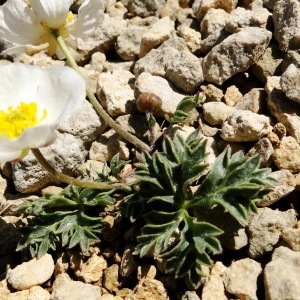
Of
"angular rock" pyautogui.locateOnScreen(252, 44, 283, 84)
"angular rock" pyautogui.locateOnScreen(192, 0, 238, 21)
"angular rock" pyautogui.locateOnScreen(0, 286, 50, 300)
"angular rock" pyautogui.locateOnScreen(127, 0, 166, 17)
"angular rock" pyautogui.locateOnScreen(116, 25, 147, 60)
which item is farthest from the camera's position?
"angular rock" pyautogui.locateOnScreen(127, 0, 166, 17)

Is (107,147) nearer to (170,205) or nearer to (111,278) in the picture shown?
(170,205)

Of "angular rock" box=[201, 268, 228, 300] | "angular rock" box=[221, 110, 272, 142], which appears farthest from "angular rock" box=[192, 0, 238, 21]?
"angular rock" box=[201, 268, 228, 300]

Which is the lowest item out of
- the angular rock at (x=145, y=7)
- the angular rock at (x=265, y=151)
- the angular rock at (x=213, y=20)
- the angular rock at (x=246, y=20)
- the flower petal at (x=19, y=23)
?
the angular rock at (x=265, y=151)

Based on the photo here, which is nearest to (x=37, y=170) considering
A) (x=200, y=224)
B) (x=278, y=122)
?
(x=200, y=224)

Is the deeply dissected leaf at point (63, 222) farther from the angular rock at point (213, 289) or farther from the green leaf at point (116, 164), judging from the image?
the angular rock at point (213, 289)

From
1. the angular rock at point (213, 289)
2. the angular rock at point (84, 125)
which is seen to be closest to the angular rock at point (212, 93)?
the angular rock at point (84, 125)

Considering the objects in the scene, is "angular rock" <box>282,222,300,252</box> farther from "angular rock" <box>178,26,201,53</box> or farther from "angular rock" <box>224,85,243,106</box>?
"angular rock" <box>178,26,201,53</box>

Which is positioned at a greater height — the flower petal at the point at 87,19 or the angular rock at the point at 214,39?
the flower petal at the point at 87,19

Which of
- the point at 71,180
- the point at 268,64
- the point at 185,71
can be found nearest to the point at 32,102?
the point at 71,180
